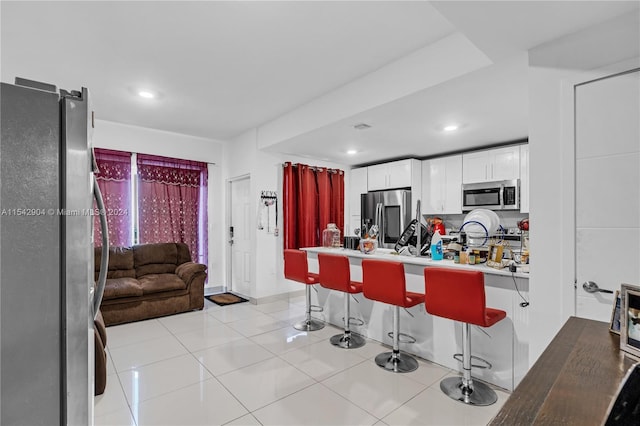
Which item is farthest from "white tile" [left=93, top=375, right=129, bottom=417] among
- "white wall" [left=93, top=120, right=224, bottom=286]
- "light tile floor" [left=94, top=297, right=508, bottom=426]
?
"white wall" [left=93, top=120, right=224, bottom=286]

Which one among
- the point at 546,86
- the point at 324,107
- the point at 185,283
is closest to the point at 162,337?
the point at 185,283

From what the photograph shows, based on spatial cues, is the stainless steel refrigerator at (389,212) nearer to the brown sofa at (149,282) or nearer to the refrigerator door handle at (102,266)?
the brown sofa at (149,282)

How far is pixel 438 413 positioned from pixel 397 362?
0.70 metres

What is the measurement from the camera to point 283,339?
11.6 feet

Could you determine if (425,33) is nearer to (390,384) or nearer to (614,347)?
(614,347)

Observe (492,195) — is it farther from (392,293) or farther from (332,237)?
(392,293)

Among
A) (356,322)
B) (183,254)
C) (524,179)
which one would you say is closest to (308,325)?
(356,322)

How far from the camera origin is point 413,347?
10.2ft

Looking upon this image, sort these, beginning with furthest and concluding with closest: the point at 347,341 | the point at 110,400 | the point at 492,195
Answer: the point at 492,195
the point at 347,341
the point at 110,400

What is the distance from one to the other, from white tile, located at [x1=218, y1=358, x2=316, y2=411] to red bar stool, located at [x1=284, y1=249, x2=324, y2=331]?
0.97 metres

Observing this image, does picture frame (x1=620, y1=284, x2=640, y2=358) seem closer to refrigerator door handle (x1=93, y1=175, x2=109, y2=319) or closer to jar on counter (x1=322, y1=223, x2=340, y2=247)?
refrigerator door handle (x1=93, y1=175, x2=109, y2=319)

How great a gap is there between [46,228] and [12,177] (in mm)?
187

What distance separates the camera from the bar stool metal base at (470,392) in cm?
232

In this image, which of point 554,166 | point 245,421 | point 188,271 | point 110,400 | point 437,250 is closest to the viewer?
point 554,166
